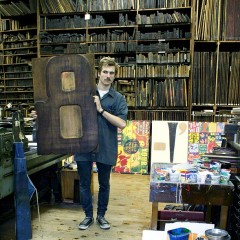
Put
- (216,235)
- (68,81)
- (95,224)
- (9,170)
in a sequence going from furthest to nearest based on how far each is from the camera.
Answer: (95,224), (9,170), (68,81), (216,235)

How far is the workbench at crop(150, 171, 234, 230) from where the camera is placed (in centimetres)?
203

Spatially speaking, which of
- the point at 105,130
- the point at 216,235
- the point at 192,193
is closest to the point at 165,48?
the point at 105,130

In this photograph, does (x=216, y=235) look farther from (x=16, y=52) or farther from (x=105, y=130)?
(x=16, y=52)

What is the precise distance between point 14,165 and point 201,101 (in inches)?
140

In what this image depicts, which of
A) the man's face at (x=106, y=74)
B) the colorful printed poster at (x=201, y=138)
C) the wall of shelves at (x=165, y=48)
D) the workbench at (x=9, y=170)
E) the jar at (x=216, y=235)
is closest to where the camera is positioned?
the jar at (x=216, y=235)

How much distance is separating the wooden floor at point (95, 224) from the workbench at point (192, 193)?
673 mm

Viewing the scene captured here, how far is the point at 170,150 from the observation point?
4582 mm

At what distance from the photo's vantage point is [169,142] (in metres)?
4.60

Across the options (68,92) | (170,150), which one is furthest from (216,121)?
(68,92)

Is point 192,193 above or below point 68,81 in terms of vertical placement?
below

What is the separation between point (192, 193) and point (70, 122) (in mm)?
956

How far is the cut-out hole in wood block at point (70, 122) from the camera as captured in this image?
2078mm

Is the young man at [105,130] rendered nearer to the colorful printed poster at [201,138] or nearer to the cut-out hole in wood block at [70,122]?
the cut-out hole in wood block at [70,122]

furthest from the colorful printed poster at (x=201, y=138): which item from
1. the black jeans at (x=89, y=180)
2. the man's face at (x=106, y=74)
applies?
the man's face at (x=106, y=74)
